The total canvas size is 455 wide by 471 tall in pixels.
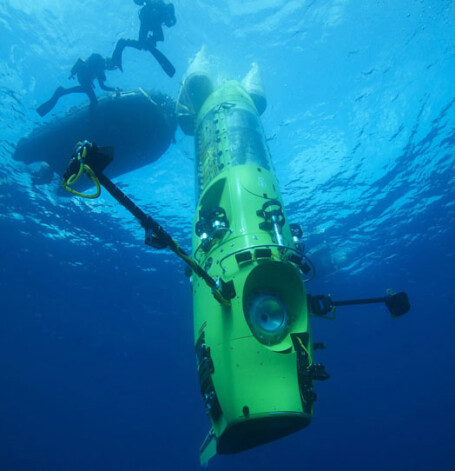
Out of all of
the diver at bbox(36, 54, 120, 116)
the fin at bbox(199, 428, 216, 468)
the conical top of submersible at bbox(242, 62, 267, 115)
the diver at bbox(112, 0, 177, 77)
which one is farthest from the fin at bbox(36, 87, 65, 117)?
the fin at bbox(199, 428, 216, 468)

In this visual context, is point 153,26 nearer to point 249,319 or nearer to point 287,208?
point 249,319

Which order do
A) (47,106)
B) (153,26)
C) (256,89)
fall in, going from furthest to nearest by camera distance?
(256,89) < (47,106) < (153,26)

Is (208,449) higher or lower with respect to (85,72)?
lower

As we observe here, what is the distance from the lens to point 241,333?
382 cm

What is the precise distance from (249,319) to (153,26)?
8384mm

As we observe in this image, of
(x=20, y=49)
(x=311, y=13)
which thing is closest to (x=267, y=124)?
(x=311, y=13)

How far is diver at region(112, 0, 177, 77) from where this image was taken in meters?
7.69

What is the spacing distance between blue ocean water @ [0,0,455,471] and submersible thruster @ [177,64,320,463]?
22.8ft

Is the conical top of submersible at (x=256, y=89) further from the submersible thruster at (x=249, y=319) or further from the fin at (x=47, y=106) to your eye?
the fin at (x=47, y=106)

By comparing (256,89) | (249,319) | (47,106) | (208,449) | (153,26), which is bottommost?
(208,449)

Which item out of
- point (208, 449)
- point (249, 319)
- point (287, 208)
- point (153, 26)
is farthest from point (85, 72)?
point (287, 208)

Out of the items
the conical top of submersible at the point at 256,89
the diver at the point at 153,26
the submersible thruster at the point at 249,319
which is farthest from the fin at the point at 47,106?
the submersible thruster at the point at 249,319

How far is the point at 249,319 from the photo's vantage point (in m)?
4.02

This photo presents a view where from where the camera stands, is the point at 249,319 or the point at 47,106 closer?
the point at 249,319
